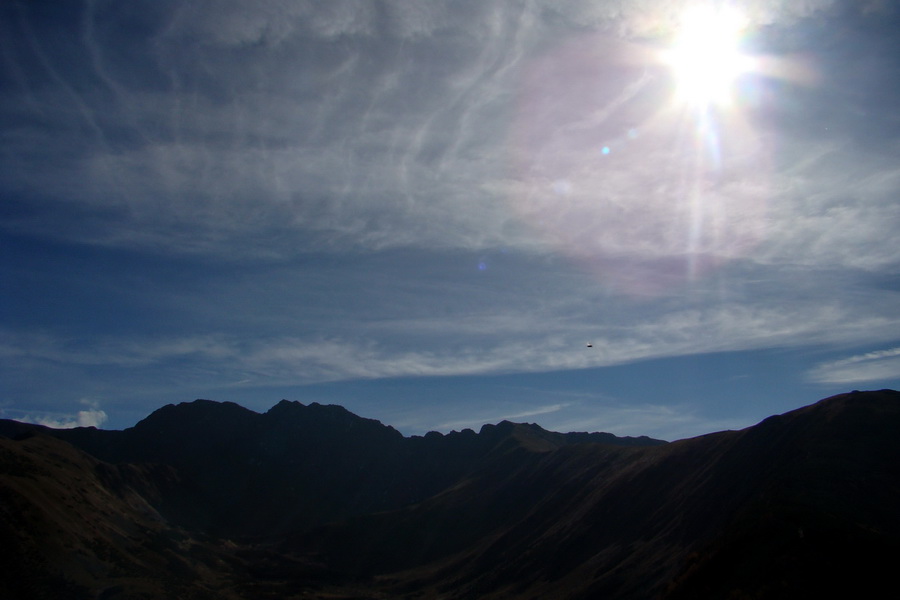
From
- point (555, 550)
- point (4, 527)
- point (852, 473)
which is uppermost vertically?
point (852, 473)

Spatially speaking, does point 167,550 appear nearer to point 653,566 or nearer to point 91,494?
point 91,494

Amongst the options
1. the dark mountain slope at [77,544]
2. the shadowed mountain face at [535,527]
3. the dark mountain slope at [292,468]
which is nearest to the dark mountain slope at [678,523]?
the shadowed mountain face at [535,527]

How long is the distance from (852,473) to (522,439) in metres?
122

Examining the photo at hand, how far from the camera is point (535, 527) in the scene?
90.4 metres

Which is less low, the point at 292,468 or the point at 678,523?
the point at 292,468

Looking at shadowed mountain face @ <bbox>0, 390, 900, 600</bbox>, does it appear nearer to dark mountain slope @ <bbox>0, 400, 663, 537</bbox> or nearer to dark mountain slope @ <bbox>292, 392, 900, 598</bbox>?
dark mountain slope @ <bbox>292, 392, 900, 598</bbox>

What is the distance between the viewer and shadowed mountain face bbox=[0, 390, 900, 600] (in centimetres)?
3052

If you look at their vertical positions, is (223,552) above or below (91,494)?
below

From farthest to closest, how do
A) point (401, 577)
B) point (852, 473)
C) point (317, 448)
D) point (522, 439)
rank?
point (317, 448), point (522, 439), point (401, 577), point (852, 473)

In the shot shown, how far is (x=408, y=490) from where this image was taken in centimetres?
17225

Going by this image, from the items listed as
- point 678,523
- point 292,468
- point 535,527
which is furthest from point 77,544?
point 292,468

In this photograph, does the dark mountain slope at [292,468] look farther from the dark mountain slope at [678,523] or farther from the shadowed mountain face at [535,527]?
the dark mountain slope at [678,523]

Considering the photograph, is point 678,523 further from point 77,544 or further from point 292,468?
point 292,468

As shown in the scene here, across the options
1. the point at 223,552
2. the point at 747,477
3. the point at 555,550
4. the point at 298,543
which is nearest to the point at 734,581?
the point at 747,477
